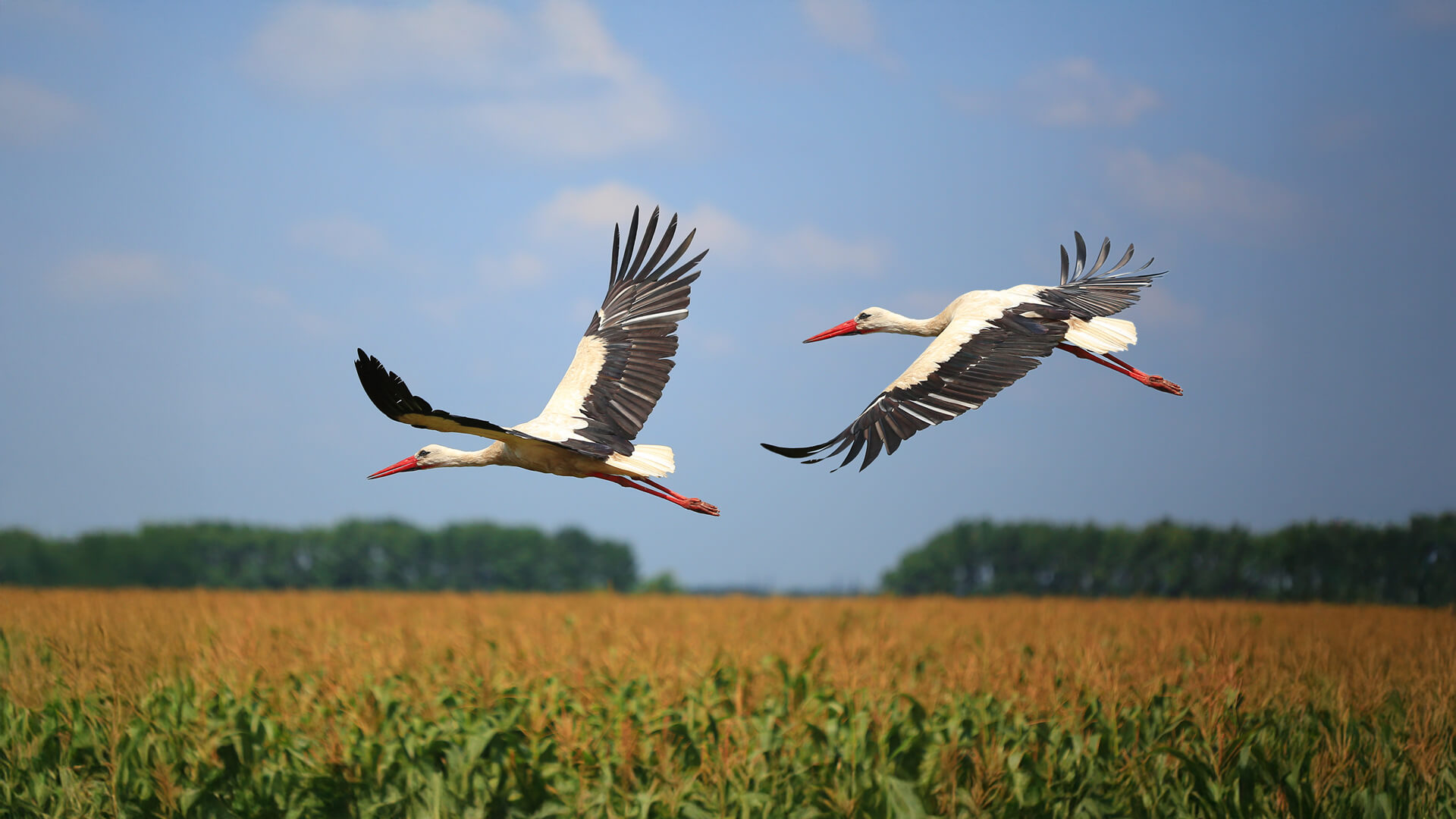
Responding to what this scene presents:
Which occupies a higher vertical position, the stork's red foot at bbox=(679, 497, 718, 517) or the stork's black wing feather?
the stork's black wing feather

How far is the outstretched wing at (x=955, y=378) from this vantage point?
2615 mm

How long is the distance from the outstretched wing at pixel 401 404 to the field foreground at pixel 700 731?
14.6 feet

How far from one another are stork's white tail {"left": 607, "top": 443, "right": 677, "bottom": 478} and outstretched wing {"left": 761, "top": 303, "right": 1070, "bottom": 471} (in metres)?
0.43

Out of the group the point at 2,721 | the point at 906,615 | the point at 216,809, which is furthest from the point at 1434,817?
the point at 906,615

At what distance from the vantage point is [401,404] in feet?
7.32

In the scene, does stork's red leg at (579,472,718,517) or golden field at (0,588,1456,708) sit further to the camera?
golden field at (0,588,1456,708)

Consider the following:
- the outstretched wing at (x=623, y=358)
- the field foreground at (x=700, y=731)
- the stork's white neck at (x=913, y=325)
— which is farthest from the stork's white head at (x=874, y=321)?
the field foreground at (x=700, y=731)

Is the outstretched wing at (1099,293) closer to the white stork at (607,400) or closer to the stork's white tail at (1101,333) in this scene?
the stork's white tail at (1101,333)

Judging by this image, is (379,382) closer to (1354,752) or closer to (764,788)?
(764,788)

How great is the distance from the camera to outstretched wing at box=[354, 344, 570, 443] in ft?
6.73

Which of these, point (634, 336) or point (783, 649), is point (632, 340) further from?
point (783, 649)

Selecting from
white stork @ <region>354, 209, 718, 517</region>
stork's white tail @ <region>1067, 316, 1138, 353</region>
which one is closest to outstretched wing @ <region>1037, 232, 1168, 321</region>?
stork's white tail @ <region>1067, 316, 1138, 353</region>

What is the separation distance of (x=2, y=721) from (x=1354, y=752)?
40.7 ft

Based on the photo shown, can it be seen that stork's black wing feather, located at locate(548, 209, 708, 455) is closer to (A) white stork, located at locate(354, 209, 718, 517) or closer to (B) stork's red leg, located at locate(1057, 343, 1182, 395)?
(A) white stork, located at locate(354, 209, 718, 517)
